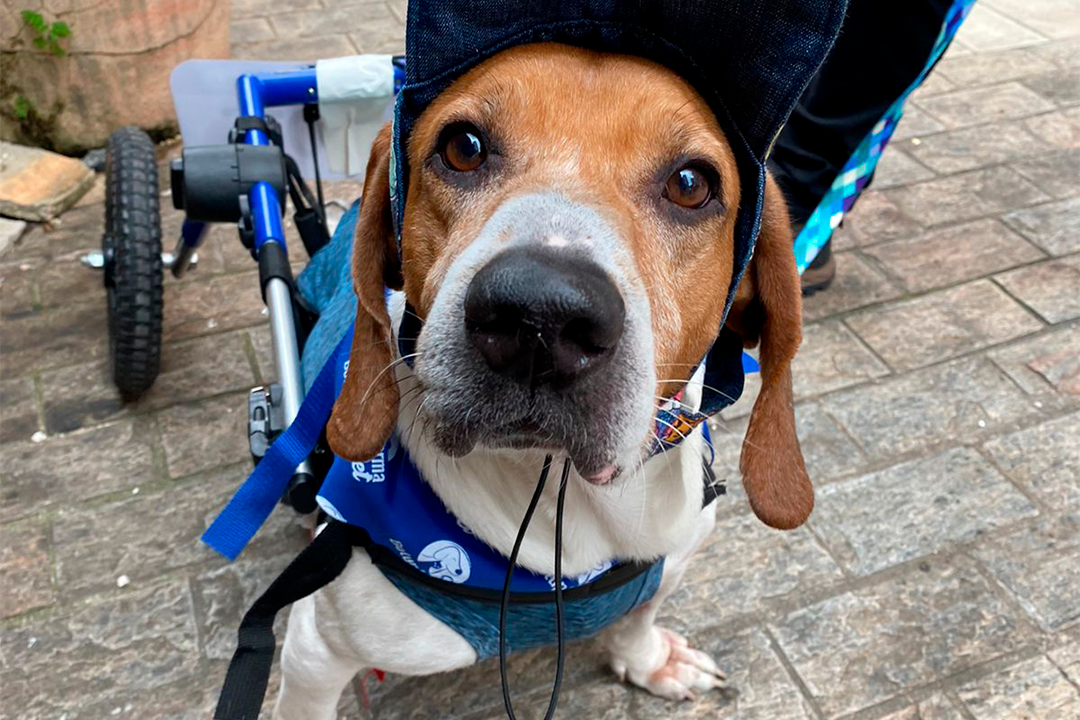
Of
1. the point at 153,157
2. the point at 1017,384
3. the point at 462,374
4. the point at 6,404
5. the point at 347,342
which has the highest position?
the point at 462,374

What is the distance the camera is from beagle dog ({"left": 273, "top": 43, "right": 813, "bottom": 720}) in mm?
1340

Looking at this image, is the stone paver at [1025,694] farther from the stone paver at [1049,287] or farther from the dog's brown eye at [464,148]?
the dog's brown eye at [464,148]

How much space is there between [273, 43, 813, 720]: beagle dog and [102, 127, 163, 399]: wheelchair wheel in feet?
4.55

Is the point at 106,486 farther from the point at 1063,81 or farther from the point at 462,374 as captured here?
the point at 1063,81

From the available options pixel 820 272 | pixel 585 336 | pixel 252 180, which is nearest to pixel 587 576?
pixel 585 336

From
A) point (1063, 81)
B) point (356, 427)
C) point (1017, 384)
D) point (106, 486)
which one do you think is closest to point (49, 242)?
point (106, 486)

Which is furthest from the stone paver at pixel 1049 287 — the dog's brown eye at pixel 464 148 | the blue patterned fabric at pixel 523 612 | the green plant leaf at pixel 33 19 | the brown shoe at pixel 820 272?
the green plant leaf at pixel 33 19

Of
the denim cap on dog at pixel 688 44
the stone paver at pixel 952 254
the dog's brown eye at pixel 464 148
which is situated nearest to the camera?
the denim cap on dog at pixel 688 44

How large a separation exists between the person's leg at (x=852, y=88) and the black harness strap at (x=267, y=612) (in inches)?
85.8

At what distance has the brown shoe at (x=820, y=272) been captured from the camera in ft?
12.7

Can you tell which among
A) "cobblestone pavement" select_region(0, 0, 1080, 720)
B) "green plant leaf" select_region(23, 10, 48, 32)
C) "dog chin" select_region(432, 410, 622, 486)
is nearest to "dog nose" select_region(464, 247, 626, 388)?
"dog chin" select_region(432, 410, 622, 486)

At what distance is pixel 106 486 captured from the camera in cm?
305

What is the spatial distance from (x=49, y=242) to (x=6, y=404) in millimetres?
1060

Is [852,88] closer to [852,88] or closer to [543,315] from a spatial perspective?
[852,88]
